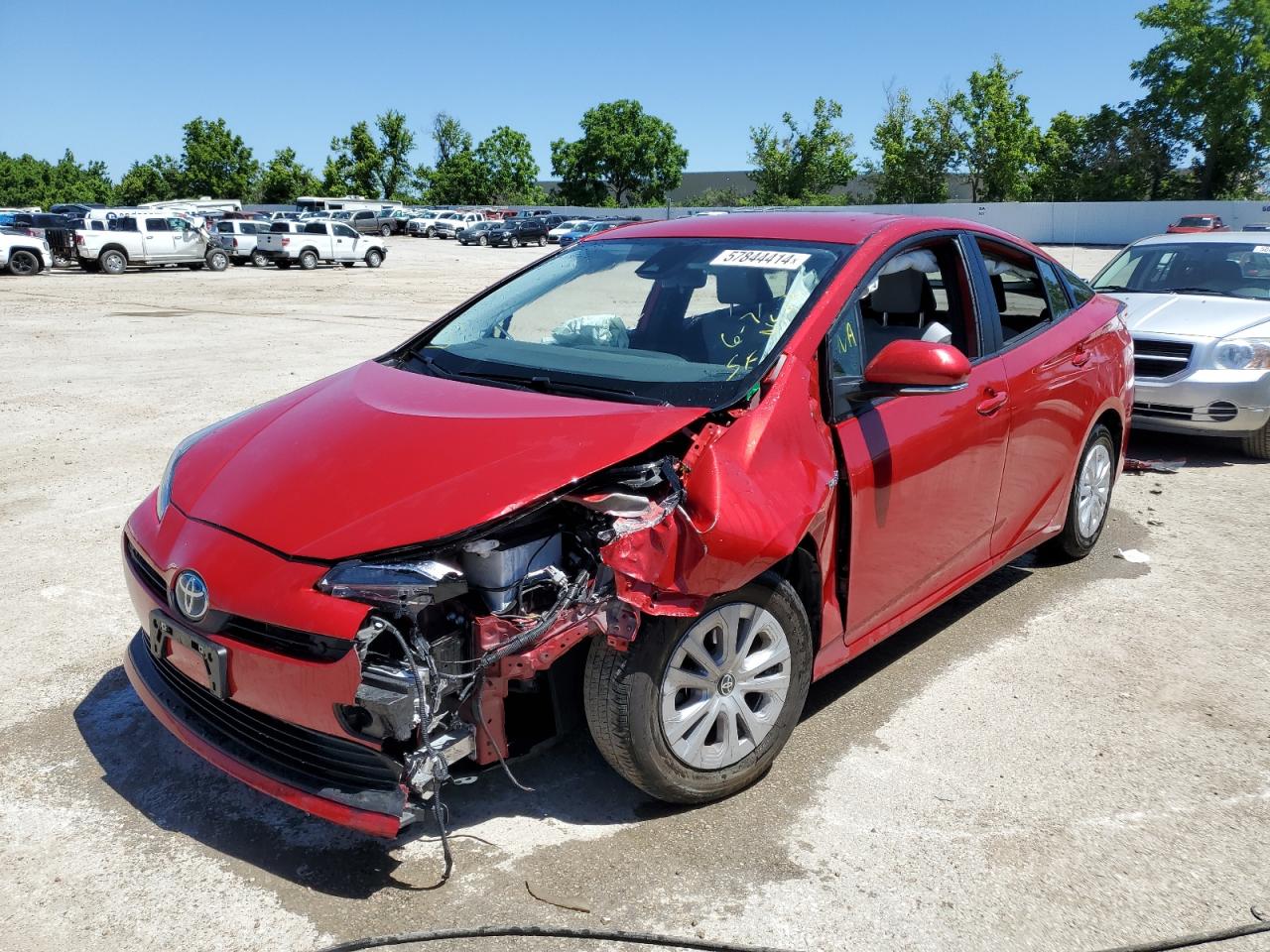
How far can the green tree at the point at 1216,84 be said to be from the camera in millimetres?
57250

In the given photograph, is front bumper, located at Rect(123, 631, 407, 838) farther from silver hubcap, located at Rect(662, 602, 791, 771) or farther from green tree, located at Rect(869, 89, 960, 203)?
green tree, located at Rect(869, 89, 960, 203)

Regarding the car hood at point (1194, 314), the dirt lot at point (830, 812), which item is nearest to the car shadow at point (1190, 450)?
the car hood at point (1194, 314)

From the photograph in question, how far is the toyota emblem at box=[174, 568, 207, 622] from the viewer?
2.80m

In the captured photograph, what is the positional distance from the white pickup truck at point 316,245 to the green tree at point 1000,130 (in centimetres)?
4317

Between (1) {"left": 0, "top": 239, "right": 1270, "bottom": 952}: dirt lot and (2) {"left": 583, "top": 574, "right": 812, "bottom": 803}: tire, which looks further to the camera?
(2) {"left": 583, "top": 574, "right": 812, "bottom": 803}: tire

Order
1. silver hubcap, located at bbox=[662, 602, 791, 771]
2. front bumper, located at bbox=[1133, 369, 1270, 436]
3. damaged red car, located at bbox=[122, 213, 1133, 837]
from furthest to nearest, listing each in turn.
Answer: front bumper, located at bbox=[1133, 369, 1270, 436], silver hubcap, located at bbox=[662, 602, 791, 771], damaged red car, located at bbox=[122, 213, 1133, 837]

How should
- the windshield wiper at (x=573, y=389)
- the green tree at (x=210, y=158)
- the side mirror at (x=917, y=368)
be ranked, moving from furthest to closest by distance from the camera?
the green tree at (x=210, y=158)
the side mirror at (x=917, y=368)
the windshield wiper at (x=573, y=389)

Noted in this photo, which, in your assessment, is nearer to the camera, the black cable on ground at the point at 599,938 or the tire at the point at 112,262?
the black cable on ground at the point at 599,938

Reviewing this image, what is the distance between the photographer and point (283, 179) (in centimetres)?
8375

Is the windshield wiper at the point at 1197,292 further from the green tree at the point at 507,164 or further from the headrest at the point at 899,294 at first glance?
the green tree at the point at 507,164

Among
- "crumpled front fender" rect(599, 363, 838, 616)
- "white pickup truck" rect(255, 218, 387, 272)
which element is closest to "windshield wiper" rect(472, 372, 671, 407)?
"crumpled front fender" rect(599, 363, 838, 616)

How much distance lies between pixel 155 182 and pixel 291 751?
93711 millimetres

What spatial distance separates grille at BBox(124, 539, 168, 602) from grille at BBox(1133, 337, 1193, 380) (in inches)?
264

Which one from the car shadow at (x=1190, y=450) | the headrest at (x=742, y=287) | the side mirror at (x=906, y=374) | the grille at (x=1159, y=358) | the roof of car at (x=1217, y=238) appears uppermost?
the roof of car at (x=1217, y=238)
